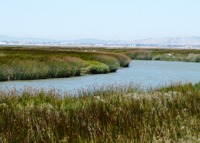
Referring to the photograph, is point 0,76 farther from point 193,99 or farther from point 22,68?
point 193,99

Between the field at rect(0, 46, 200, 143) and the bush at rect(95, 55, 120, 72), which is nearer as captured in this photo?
the field at rect(0, 46, 200, 143)

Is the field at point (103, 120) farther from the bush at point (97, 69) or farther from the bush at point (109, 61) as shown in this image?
the bush at point (109, 61)

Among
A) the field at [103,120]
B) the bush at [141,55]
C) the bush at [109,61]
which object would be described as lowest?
the bush at [141,55]

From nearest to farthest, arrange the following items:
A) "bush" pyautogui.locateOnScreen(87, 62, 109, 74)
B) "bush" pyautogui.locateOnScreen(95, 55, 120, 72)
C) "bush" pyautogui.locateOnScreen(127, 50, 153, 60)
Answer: "bush" pyautogui.locateOnScreen(87, 62, 109, 74) → "bush" pyautogui.locateOnScreen(95, 55, 120, 72) → "bush" pyautogui.locateOnScreen(127, 50, 153, 60)

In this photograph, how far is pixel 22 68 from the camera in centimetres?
3725

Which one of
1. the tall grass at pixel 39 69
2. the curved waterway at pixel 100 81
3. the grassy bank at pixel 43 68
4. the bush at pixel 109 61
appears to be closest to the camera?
the curved waterway at pixel 100 81

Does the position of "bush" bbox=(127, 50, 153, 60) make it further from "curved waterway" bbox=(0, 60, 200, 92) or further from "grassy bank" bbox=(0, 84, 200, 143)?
"grassy bank" bbox=(0, 84, 200, 143)

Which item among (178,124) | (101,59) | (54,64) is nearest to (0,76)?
(54,64)

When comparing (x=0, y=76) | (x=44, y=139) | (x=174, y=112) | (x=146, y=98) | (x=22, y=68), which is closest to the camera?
(x=44, y=139)

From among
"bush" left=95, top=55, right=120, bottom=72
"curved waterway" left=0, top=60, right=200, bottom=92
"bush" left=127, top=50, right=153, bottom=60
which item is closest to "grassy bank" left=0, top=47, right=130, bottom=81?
"curved waterway" left=0, top=60, right=200, bottom=92

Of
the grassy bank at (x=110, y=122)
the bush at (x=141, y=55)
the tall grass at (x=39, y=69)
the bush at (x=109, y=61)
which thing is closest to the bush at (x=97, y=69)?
the tall grass at (x=39, y=69)

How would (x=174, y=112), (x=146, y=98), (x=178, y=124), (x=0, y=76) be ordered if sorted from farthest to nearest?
(x=0, y=76) < (x=146, y=98) < (x=174, y=112) < (x=178, y=124)

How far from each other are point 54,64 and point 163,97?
86.0 ft

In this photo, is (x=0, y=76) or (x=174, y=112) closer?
(x=174, y=112)
